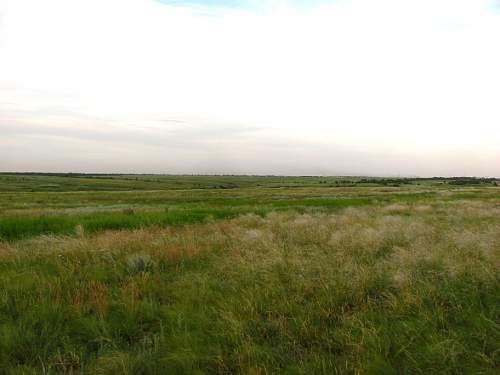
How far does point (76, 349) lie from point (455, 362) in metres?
3.73

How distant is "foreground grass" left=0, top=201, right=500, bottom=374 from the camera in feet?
10.2

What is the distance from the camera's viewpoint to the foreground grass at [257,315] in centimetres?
312

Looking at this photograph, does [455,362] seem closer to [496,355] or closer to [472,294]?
[496,355]

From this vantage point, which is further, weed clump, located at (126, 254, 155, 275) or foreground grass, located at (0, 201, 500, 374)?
weed clump, located at (126, 254, 155, 275)

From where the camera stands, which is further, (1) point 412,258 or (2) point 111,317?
(1) point 412,258

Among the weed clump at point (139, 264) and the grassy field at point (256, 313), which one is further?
the weed clump at point (139, 264)

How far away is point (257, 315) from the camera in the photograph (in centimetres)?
404

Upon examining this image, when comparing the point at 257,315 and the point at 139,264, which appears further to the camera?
the point at 139,264

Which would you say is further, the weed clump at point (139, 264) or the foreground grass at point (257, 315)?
the weed clump at point (139, 264)

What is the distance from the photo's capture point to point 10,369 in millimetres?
3094

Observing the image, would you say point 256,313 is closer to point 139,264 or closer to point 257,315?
point 257,315

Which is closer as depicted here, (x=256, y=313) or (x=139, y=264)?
(x=256, y=313)

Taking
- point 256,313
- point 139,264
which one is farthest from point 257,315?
point 139,264

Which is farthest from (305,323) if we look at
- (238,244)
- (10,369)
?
(238,244)
